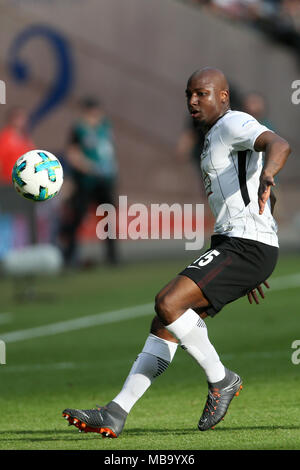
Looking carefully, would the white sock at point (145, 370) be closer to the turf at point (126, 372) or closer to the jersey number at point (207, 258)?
the turf at point (126, 372)

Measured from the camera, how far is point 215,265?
6.41 m

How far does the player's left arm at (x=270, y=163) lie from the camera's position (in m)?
5.91

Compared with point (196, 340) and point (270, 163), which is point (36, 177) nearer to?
point (196, 340)

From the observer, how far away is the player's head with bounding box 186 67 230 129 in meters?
6.55

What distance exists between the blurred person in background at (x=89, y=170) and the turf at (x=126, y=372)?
7.12 ft

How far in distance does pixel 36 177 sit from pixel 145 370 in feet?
5.11

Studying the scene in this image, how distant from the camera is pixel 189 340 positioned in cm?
643

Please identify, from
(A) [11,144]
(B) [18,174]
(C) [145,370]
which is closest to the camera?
(C) [145,370]

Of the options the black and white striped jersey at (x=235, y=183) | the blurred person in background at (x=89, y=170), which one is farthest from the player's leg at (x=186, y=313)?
the blurred person in background at (x=89, y=170)

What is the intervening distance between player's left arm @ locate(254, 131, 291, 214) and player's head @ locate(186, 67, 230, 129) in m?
0.57

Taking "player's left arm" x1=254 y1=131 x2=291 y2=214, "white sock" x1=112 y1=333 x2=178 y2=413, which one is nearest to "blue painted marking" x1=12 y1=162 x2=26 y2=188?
"white sock" x1=112 y1=333 x2=178 y2=413

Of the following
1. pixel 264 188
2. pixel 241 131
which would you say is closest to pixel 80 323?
pixel 241 131
